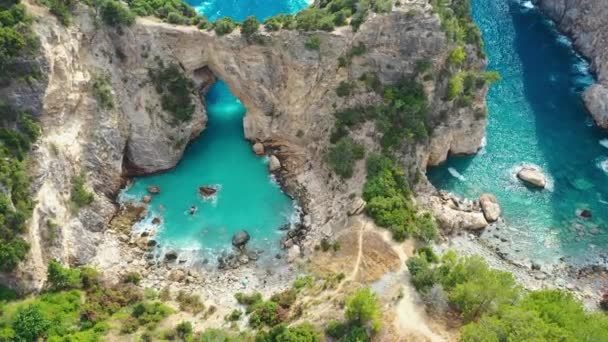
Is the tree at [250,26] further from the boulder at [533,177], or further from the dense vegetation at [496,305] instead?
the boulder at [533,177]

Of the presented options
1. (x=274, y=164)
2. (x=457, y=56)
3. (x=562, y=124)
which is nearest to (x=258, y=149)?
(x=274, y=164)

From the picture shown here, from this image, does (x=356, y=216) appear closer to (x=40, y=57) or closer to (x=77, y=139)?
(x=77, y=139)

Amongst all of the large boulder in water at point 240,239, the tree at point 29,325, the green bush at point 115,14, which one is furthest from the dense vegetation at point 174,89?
the tree at point 29,325

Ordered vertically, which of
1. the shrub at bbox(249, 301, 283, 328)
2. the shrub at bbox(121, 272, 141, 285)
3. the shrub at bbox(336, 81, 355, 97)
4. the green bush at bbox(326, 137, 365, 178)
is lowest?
the shrub at bbox(121, 272, 141, 285)

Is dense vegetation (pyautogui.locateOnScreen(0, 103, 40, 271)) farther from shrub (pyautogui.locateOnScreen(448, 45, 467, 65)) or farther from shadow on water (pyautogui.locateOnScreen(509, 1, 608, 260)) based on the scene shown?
shadow on water (pyautogui.locateOnScreen(509, 1, 608, 260))

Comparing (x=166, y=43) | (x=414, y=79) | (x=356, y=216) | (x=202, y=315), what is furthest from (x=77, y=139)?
(x=414, y=79)

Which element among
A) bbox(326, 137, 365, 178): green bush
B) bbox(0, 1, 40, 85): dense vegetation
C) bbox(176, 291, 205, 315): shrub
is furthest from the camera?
bbox(326, 137, 365, 178): green bush

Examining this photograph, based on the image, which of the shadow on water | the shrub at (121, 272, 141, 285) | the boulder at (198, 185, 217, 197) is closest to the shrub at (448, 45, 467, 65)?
the shadow on water
